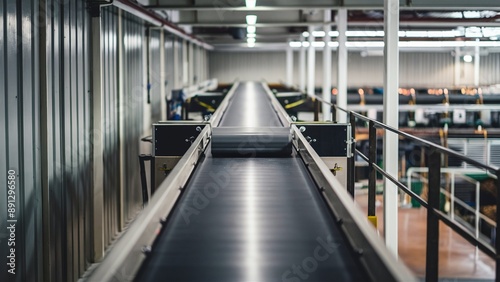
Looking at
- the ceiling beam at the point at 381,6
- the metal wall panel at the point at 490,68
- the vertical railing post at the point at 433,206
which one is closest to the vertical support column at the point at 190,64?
the ceiling beam at the point at 381,6

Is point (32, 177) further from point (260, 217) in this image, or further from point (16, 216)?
point (260, 217)

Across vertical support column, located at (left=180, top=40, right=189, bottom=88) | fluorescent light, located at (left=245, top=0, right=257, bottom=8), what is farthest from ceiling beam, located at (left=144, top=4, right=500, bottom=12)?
vertical support column, located at (left=180, top=40, right=189, bottom=88)

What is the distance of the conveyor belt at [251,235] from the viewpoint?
12.1 ft

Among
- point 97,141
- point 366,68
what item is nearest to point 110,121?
point 97,141

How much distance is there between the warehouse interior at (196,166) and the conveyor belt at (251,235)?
0.6 inches

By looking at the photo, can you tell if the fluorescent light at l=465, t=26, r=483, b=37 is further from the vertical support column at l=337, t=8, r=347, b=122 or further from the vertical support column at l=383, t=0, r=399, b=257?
the vertical support column at l=383, t=0, r=399, b=257

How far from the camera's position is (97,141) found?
9656mm

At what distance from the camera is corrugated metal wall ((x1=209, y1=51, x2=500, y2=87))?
33013 millimetres

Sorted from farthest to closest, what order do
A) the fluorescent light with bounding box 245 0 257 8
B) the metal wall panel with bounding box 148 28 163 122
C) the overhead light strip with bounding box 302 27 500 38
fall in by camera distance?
the metal wall panel with bounding box 148 28 163 122 → the overhead light strip with bounding box 302 27 500 38 → the fluorescent light with bounding box 245 0 257 8

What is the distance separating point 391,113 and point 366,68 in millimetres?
26621

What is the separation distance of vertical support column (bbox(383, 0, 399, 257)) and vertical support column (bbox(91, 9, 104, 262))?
171 inches

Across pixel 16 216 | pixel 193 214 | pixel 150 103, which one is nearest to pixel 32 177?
pixel 16 216

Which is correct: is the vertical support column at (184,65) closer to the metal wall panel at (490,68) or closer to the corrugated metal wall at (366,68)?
the corrugated metal wall at (366,68)

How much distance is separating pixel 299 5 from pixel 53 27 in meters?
5.24
